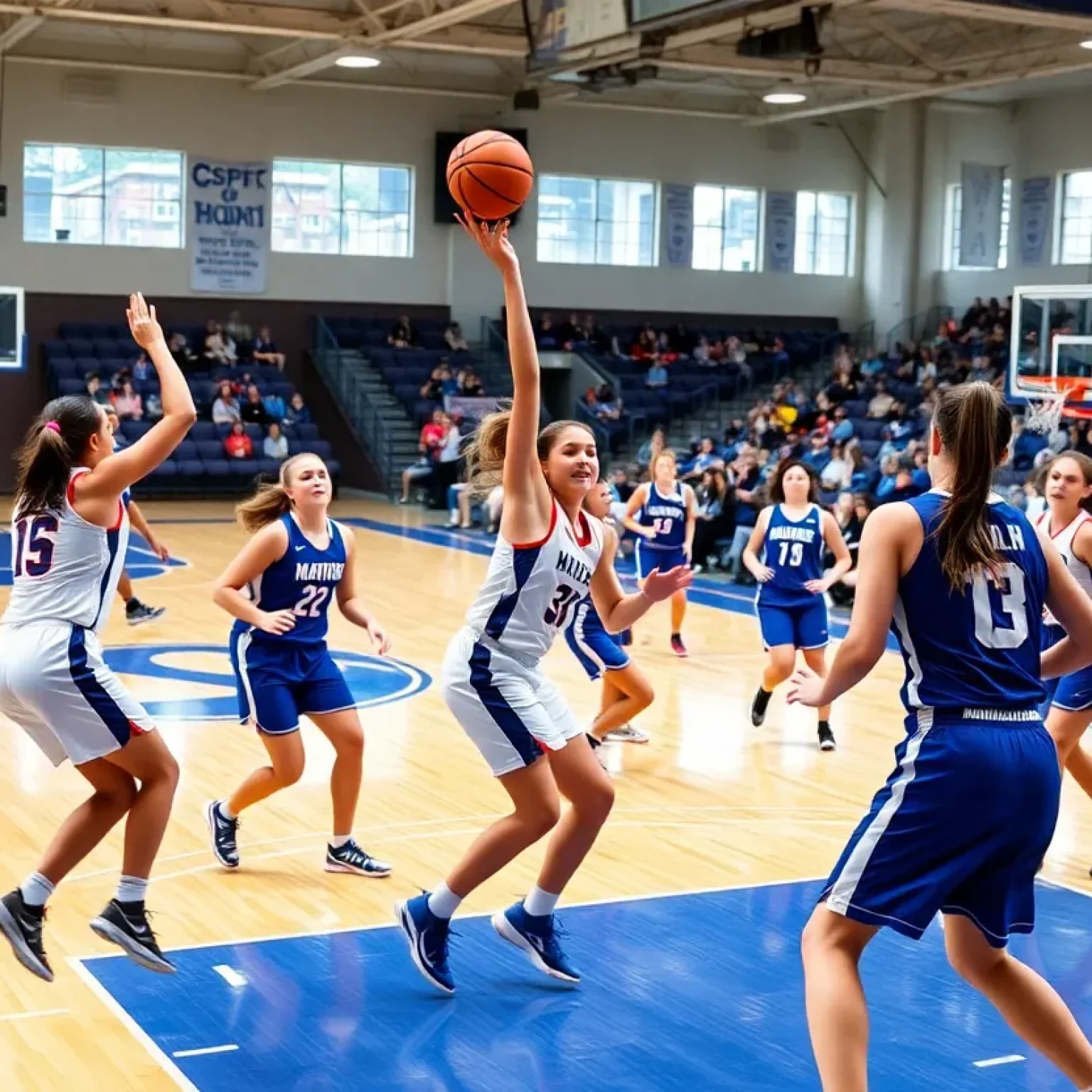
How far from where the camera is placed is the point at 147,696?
971 centimetres

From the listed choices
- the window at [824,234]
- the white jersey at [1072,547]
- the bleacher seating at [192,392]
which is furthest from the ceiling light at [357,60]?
the white jersey at [1072,547]

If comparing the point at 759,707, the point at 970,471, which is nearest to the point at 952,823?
the point at 970,471

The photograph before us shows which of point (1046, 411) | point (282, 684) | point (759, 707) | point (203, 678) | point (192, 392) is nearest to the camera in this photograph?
point (282, 684)

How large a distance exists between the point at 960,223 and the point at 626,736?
66.5 feet

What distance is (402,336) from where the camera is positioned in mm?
26203

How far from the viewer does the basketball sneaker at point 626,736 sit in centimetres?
890

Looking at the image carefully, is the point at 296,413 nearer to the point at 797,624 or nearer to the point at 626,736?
the point at 626,736

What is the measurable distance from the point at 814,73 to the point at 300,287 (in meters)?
9.79

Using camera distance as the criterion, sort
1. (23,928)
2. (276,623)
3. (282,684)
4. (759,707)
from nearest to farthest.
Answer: (23,928)
(276,623)
(282,684)
(759,707)

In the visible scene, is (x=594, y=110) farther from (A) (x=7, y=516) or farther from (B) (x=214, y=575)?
(B) (x=214, y=575)

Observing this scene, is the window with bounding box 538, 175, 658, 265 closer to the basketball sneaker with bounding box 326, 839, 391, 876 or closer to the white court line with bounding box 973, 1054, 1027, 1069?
the basketball sneaker with bounding box 326, 839, 391, 876

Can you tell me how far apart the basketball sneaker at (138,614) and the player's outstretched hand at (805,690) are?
9237 mm

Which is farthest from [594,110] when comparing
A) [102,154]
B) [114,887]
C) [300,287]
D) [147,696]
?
[114,887]

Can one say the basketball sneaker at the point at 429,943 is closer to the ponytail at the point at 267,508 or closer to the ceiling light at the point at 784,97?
the ponytail at the point at 267,508
